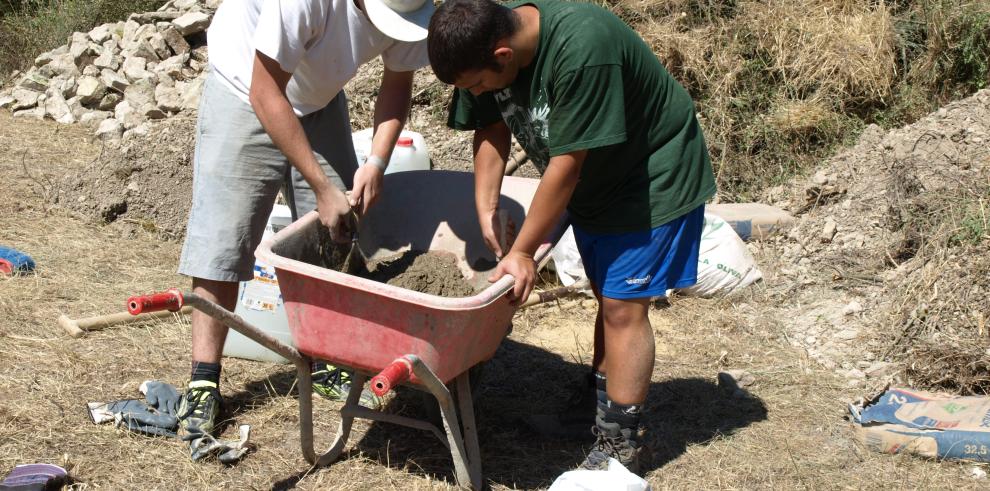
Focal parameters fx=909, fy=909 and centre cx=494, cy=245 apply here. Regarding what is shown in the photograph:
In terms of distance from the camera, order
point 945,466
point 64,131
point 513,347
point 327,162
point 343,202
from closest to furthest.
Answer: point 343,202
point 945,466
point 327,162
point 513,347
point 64,131

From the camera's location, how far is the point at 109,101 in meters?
7.57

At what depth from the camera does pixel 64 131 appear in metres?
7.29

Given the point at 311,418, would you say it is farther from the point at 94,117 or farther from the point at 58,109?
the point at 58,109

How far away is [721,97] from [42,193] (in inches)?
169

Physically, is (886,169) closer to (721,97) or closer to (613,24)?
(721,97)

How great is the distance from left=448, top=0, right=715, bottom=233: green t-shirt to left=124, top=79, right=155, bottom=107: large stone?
16.8ft

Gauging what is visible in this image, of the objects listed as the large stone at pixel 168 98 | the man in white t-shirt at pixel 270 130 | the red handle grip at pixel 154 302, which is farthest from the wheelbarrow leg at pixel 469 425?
the large stone at pixel 168 98

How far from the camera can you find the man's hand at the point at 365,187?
292 centimetres

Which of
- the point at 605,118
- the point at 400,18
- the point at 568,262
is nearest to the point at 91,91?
the point at 568,262

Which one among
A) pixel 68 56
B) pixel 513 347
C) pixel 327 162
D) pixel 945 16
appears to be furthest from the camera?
pixel 68 56

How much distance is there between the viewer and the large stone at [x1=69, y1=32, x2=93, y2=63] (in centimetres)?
796

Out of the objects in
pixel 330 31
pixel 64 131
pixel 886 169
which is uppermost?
pixel 330 31

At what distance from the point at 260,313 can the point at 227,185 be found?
776 mm

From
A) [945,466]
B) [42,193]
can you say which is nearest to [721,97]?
[945,466]
